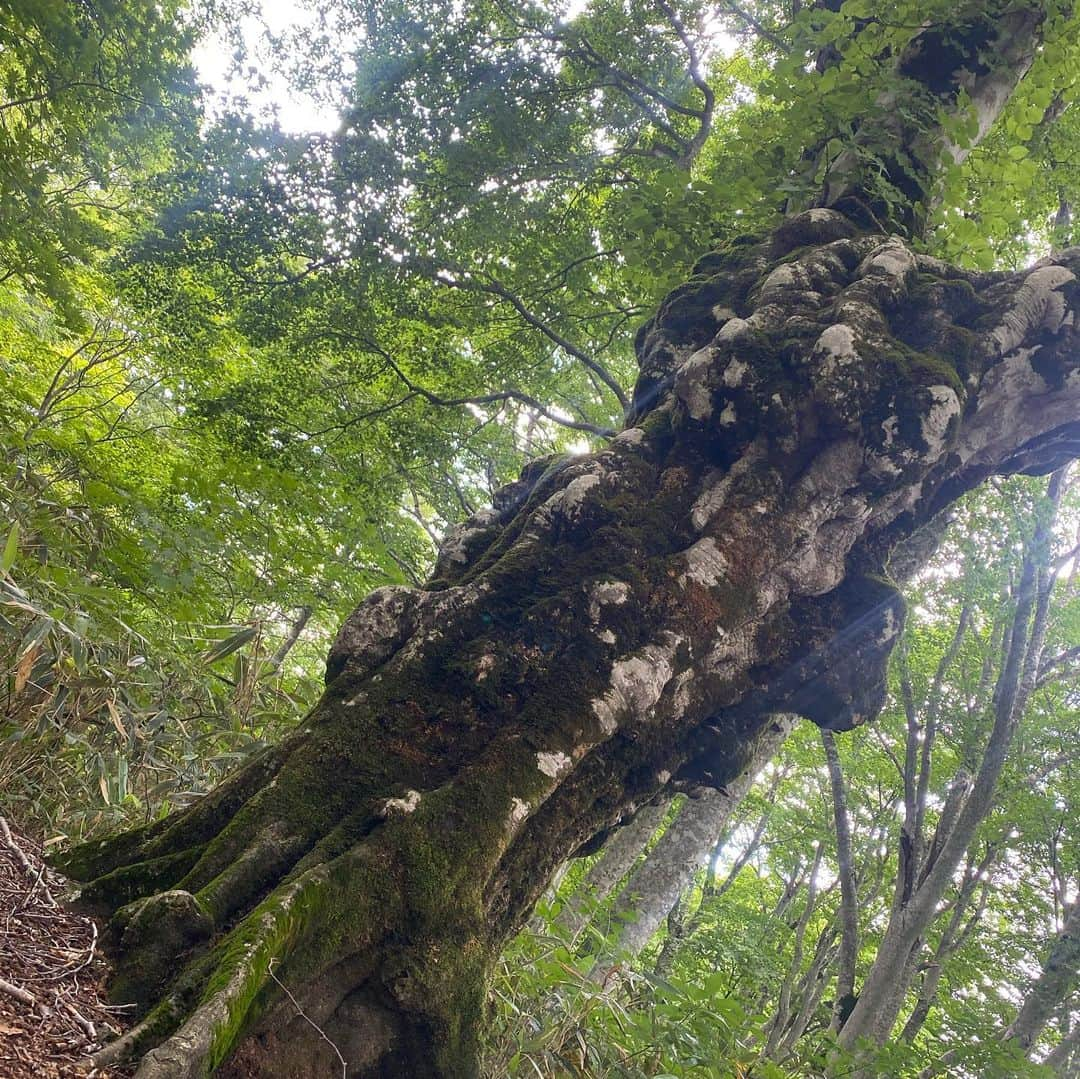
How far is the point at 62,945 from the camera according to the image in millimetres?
1694

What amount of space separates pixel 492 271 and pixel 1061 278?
4.63 metres

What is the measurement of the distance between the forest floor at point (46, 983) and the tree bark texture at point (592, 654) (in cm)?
8

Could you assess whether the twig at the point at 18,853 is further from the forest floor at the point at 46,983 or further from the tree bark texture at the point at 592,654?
the tree bark texture at the point at 592,654

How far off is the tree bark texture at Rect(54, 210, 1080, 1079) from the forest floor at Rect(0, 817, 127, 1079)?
0.08m

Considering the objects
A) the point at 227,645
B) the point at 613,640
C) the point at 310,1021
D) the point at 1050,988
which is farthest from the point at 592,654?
the point at 1050,988

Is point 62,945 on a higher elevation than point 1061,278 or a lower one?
lower

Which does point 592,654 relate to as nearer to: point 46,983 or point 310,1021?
point 310,1021

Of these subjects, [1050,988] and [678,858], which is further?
[1050,988]

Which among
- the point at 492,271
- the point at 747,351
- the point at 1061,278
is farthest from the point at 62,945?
the point at 492,271

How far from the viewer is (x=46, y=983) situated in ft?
5.02

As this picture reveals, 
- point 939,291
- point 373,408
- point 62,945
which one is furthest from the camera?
point 373,408

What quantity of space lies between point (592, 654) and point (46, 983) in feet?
5.56

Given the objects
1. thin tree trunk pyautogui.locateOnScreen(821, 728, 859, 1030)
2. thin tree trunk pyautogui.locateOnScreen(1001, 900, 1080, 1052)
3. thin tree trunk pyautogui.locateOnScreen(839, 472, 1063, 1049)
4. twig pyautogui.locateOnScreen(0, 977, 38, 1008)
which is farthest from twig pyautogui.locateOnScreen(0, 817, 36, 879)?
thin tree trunk pyautogui.locateOnScreen(1001, 900, 1080, 1052)

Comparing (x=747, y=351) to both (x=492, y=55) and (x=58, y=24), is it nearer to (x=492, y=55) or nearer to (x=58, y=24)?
(x=492, y=55)
